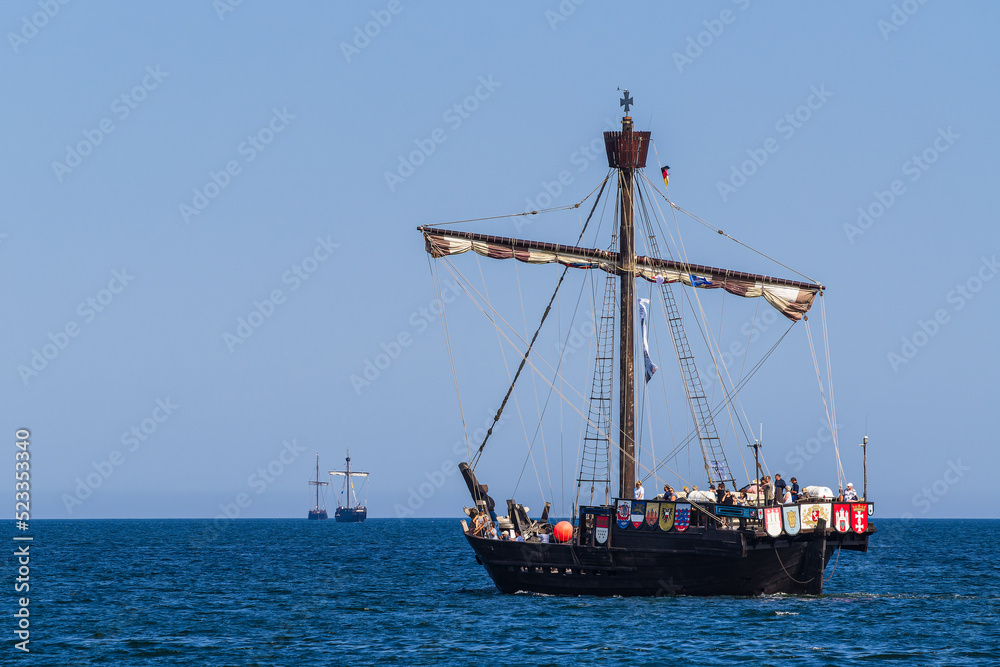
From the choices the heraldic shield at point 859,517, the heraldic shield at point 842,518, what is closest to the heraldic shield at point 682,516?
the heraldic shield at point 842,518

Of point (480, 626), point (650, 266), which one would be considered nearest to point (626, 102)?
point (650, 266)

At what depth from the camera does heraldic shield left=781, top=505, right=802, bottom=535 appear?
132ft

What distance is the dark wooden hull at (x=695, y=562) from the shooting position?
40.5m

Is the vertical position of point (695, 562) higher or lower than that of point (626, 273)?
lower

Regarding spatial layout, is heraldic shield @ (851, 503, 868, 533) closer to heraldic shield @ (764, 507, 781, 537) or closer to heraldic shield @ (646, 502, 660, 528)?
heraldic shield @ (764, 507, 781, 537)

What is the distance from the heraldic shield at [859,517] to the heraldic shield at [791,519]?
2421 mm

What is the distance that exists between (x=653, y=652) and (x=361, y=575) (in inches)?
1577

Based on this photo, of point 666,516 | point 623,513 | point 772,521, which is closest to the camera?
point 772,521

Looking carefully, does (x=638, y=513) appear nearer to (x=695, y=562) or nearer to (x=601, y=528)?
(x=601, y=528)

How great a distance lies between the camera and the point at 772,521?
39.8 meters

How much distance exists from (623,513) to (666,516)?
5.47 ft

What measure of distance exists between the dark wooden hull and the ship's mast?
3.93 meters

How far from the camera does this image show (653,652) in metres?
33.0

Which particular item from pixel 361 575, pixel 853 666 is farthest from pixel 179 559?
pixel 853 666
